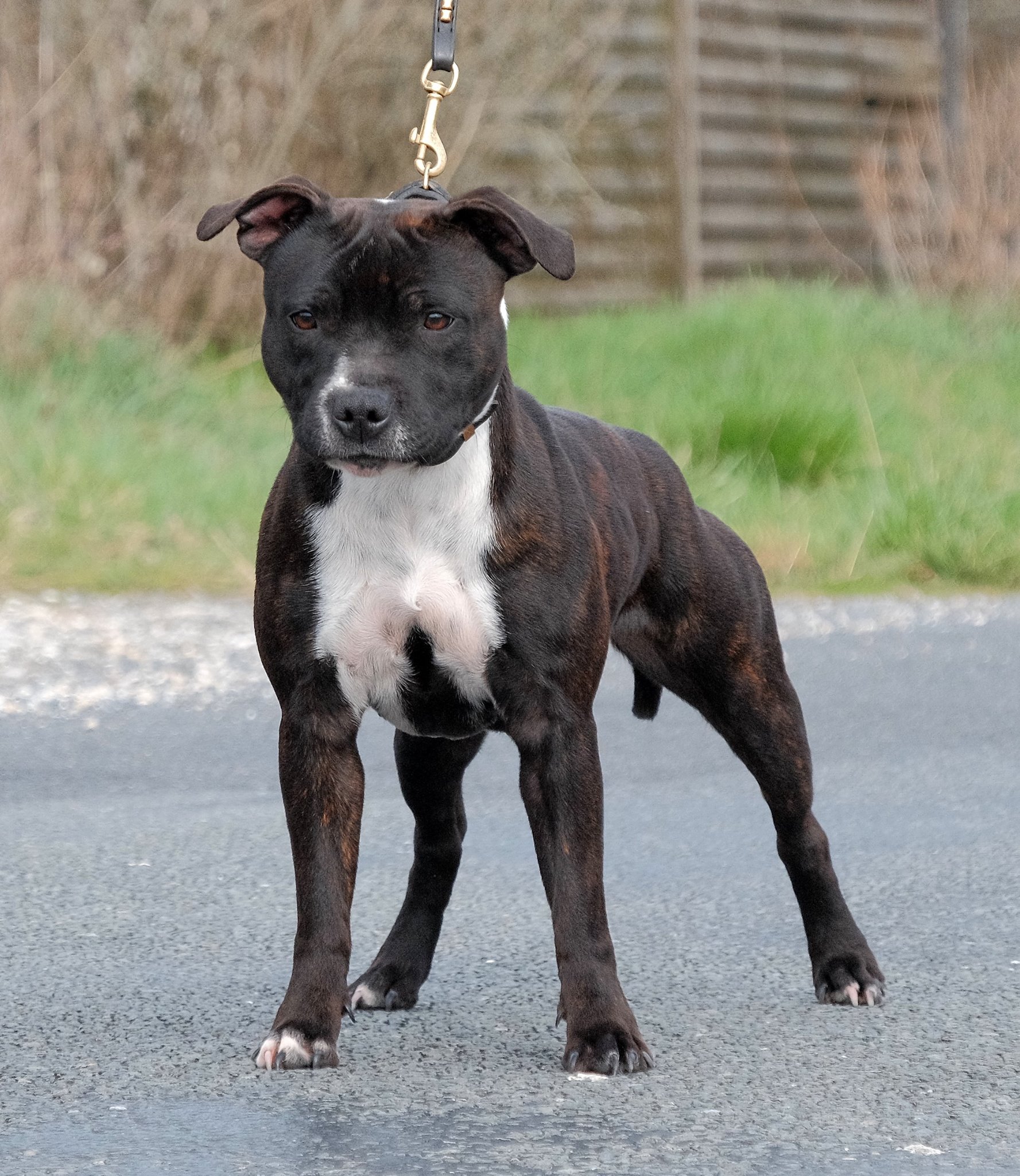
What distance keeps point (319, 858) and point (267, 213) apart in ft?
3.68

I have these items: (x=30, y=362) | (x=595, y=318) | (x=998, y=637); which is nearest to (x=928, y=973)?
(x=998, y=637)

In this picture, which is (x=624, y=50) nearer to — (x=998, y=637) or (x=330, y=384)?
(x=998, y=637)

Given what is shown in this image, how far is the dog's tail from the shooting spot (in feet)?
13.6

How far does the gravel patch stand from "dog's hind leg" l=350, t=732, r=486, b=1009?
2592 mm

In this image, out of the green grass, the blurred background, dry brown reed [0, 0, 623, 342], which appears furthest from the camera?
dry brown reed [0, 0, 623, 342]

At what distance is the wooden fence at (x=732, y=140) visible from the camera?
51.1ft

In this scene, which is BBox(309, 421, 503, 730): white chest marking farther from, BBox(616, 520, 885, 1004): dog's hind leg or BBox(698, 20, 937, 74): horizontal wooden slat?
BBox(698, 20, 937, 74): horizontal wooden slat

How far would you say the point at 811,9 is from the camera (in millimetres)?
17078

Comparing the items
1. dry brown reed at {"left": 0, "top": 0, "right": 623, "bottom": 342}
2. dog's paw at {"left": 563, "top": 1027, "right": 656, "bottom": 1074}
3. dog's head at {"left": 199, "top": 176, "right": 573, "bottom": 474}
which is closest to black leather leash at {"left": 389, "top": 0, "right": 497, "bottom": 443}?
dog's head at {"left": 199, "top": 176, "right": 573, "bottom": 474}

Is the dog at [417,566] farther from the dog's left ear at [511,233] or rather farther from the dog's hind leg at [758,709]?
the dog's hind leg at [758,709]

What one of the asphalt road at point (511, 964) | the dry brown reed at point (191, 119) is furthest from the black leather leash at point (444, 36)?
the dry brown reed at point (191, 119)

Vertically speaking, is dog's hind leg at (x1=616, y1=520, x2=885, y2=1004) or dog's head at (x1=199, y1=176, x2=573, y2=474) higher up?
dog's head at (x1=199, y1=176, x2=573, y2=474)

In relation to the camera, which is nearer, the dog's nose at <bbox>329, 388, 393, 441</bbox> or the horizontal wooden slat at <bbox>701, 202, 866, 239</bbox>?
the dog's nose at <bbox>329, 388, 393, 441</bbox>

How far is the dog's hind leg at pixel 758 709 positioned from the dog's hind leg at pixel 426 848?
43 cm
